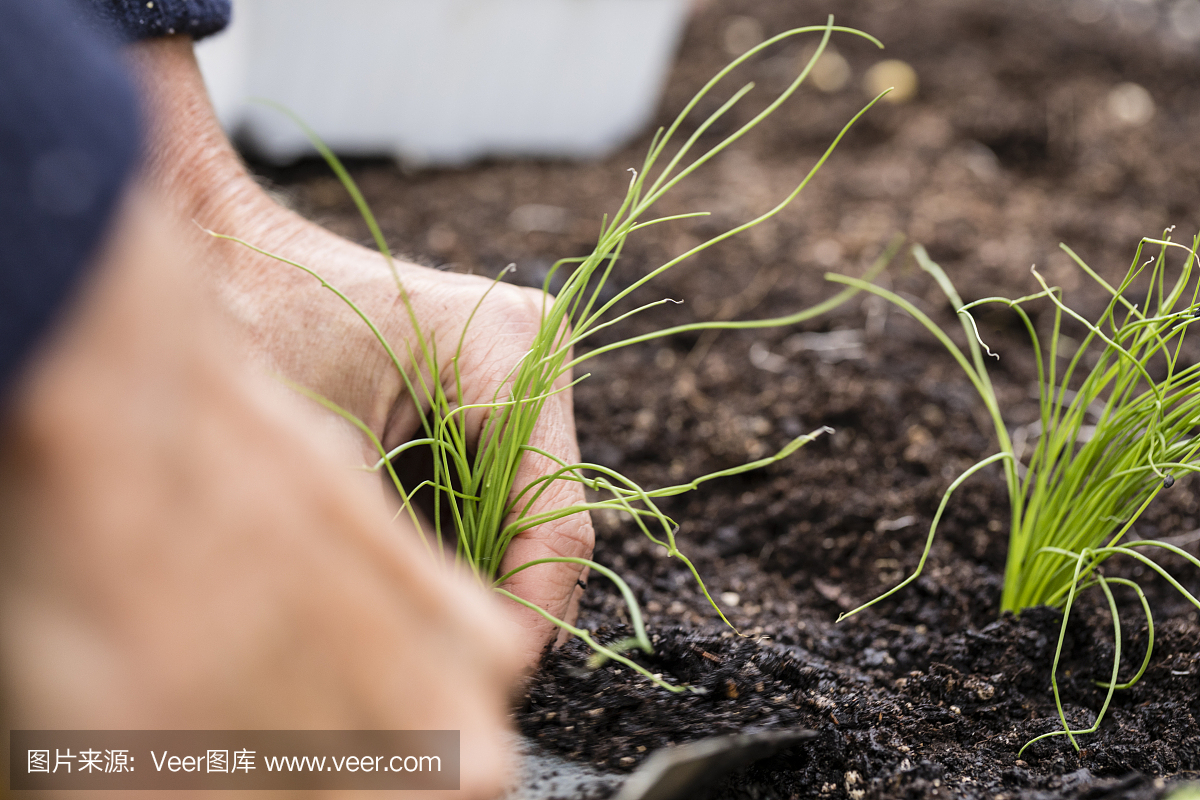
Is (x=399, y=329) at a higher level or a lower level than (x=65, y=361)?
lower

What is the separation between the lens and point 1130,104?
2.86 metres

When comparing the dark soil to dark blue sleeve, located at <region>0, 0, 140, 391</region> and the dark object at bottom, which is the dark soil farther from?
dark blue sleeve, located at <region>0, 0, 140, 391</region>

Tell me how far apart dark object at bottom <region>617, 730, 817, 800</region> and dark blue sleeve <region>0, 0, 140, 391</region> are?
485 millimetres

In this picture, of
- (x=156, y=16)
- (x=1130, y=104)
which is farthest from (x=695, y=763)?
(x=1130, y=104)

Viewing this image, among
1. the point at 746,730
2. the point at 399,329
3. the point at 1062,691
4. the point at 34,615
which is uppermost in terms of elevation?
the point at 34,615

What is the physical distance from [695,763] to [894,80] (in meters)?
2.91

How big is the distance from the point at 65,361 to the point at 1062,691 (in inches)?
41.2

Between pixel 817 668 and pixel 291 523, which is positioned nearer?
pixel 291 523

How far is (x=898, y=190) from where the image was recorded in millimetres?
2301

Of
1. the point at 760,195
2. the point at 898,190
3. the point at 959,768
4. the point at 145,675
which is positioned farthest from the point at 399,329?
the point at 898,190

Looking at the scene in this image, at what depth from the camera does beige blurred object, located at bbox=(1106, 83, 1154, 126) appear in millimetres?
2768

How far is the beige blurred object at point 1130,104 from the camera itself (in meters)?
2.77

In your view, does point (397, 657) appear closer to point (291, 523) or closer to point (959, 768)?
point (291, 523)

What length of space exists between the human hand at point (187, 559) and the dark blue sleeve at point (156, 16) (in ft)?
2.39
